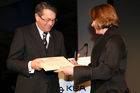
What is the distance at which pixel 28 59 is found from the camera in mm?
1921

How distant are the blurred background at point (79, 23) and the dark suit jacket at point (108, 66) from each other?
1.56m

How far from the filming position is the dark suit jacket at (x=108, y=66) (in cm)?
153

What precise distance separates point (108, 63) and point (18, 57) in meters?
0.92

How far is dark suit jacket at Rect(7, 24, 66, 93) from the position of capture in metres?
1.88

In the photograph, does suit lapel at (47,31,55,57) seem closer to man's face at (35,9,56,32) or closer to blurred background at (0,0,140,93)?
man's face at (35,9,56,32)

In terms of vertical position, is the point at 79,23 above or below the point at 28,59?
above

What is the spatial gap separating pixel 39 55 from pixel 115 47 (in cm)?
80

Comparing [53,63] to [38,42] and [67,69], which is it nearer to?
[67,69]

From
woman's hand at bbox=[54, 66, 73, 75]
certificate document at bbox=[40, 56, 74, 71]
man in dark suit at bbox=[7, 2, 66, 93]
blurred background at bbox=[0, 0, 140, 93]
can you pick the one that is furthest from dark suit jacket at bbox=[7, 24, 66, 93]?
blurred background at bbox=[0, 0, 140, 93]

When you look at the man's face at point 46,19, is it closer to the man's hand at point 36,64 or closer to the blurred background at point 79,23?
the man's hand at point 36,64

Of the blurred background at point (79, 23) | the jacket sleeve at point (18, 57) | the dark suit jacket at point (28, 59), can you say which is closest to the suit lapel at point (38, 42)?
the dark suit jacket at point (28, 59)

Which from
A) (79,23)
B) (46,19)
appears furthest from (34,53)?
(79,23)

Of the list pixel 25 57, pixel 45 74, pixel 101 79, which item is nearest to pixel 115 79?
pixel 101 79

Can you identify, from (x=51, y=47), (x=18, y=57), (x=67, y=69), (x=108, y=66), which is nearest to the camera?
(x=108, y=66)
